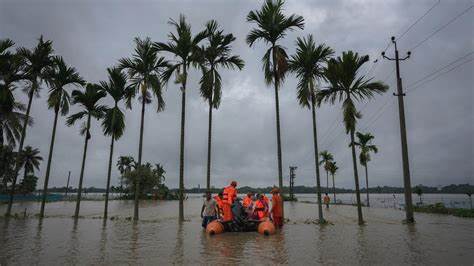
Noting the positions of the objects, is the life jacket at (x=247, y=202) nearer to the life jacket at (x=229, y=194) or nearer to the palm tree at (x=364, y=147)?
the life jacket at (x=229, y=194)

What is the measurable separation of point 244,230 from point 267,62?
10345mm

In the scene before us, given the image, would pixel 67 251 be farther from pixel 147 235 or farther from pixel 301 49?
pixel 301 49

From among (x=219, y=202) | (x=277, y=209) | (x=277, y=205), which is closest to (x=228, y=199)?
(x=219, y=202)

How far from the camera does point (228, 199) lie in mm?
14797

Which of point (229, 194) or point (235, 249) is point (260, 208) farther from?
point (235, 249)

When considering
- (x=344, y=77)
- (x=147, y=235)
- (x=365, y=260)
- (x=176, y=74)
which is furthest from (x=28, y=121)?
(x=365, y=260)

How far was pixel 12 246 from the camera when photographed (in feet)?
37.7

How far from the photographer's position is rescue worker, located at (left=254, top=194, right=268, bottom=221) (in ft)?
51.2

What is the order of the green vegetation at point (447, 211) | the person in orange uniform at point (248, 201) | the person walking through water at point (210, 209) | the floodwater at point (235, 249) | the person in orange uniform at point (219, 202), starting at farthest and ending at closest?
the green vegetation at point (447, 211)
the person in orange uniform at point (248, 201)
the person walking through water at point (210, 209)
the person in orange uniform at point (219, 202)
the floodwater at point (235, 249)

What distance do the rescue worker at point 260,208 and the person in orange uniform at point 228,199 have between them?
3.94 feet

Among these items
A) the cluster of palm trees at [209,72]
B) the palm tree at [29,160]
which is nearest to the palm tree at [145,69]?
the cluster of palm trees at [209,72]

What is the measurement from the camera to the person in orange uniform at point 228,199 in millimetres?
14859

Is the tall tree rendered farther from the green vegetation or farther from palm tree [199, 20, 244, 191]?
the green vegetation

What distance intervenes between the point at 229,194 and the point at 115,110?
13.5 m
